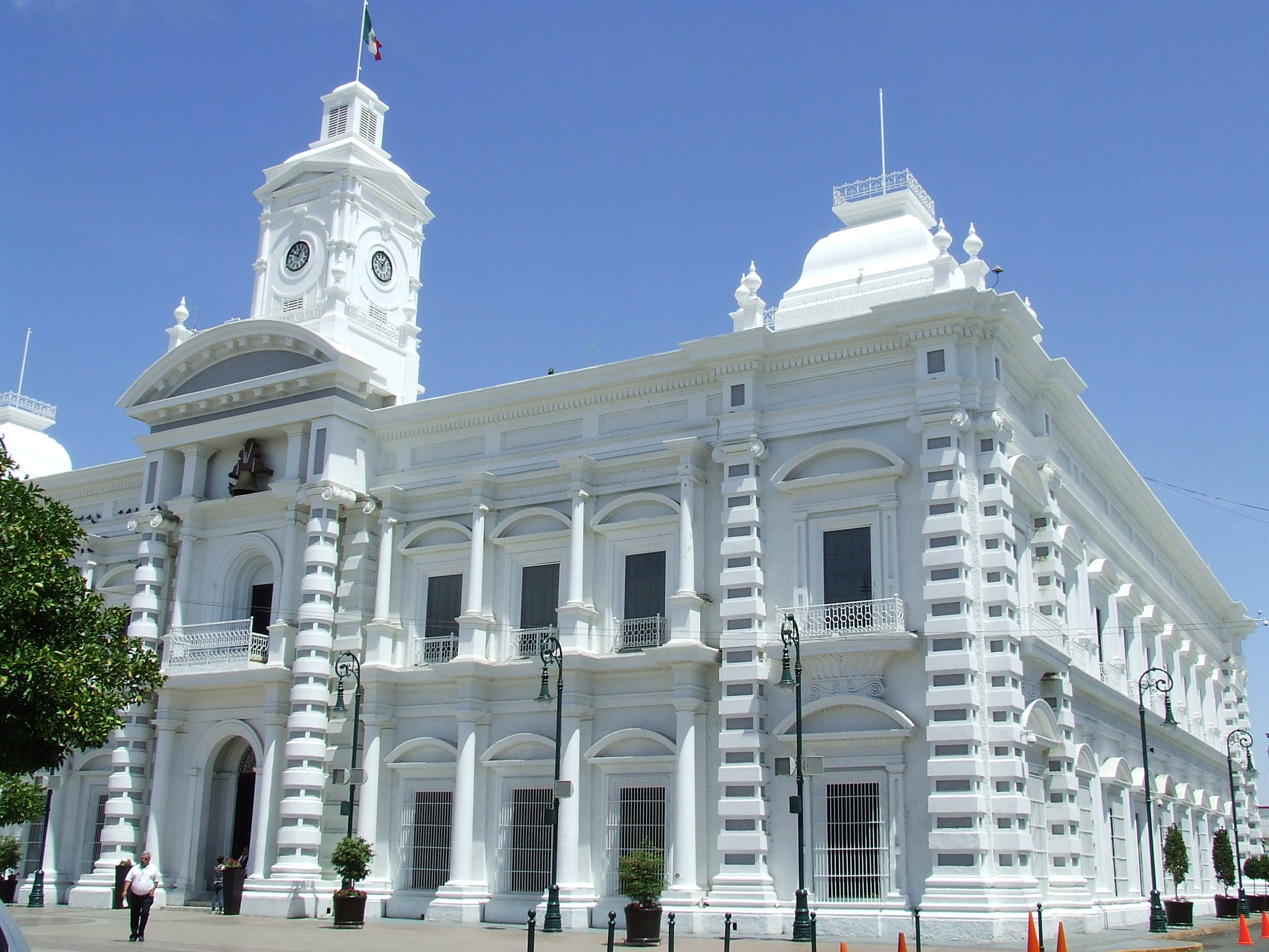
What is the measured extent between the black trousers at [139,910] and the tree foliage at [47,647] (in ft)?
16.3

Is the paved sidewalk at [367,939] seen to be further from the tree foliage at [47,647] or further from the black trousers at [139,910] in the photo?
the tree foliage at [47,647]

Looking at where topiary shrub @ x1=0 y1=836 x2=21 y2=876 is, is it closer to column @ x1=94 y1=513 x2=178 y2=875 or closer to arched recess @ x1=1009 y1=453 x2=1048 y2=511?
column @ x1=94 y1=513 x2=178 y2=875

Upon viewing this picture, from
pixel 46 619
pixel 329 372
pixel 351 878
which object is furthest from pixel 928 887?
pixel 329 372

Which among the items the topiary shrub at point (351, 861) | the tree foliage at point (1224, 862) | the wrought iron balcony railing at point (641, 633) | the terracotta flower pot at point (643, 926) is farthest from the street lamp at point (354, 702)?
the tree foliage at point (1224, 862)

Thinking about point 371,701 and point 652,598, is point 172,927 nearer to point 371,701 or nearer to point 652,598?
point 371,701

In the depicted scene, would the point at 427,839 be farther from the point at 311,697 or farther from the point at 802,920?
the point at 802,920

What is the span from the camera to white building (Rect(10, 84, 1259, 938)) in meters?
25.2

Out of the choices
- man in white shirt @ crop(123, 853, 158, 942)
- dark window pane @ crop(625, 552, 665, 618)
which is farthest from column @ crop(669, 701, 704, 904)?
man in white shirt @ crop(123, 853, 158, 942)

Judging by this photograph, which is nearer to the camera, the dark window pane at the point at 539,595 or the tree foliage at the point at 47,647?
the tree foliage at the point at 47,647

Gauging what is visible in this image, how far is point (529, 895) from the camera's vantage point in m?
28.0

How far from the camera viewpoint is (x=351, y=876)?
26922 millimetres

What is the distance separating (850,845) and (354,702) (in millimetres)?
12818

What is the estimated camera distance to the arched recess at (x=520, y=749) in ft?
94.0

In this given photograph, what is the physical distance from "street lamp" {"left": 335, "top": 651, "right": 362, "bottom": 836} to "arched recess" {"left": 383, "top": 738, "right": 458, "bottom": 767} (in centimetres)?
109
